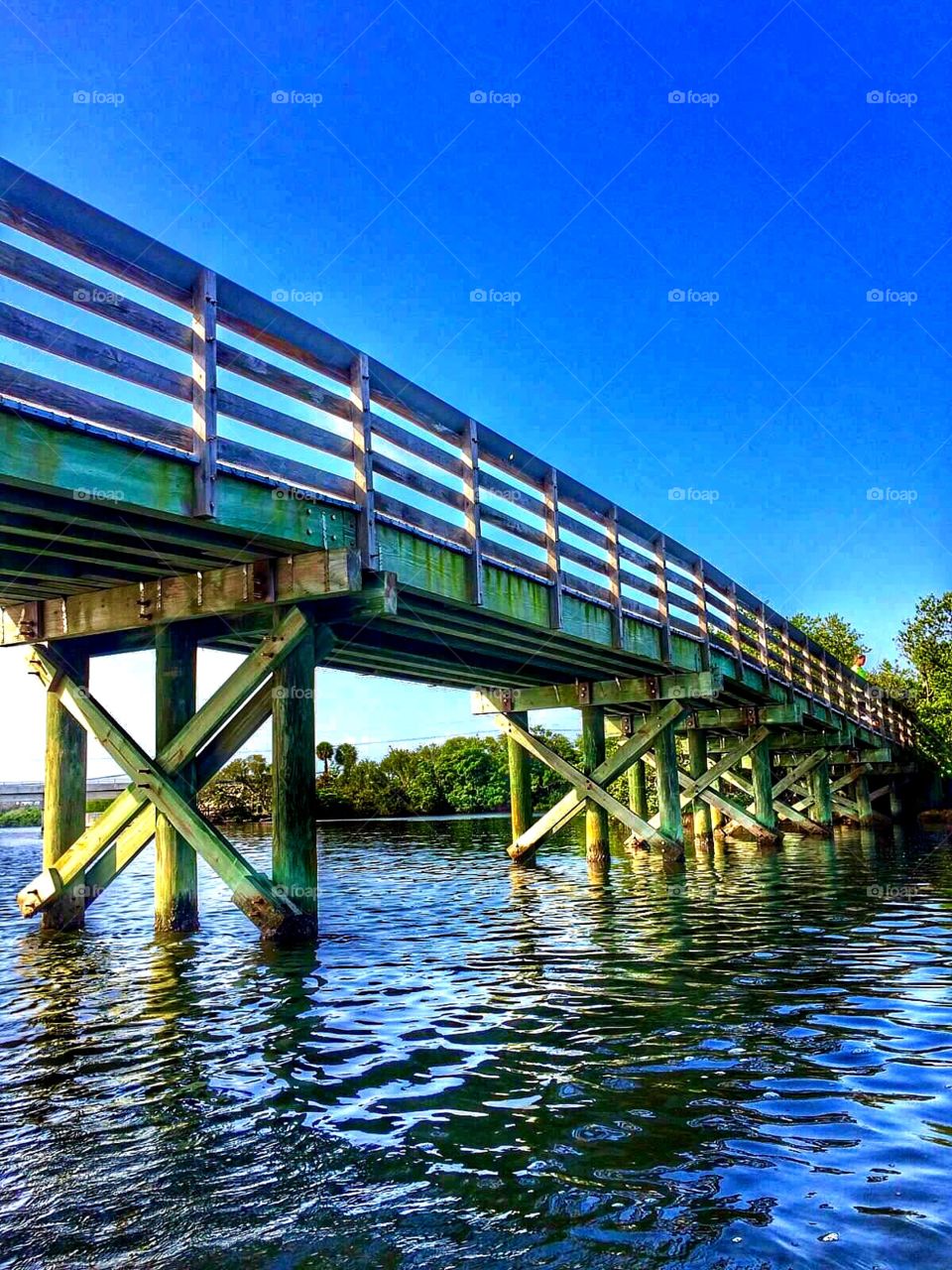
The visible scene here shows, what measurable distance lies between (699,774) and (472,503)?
674 inches

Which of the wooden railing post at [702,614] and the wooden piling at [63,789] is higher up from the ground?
the wooden railing post at [702,614]

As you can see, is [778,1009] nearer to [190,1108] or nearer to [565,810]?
[190,1108]

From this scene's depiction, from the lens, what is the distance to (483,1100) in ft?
16.6

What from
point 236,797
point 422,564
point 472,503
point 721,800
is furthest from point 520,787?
point 236,797

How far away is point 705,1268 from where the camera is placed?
3.21 m

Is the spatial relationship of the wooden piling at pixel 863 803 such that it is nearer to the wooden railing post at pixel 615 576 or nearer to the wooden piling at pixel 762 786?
the wooden piling at pixel 762 786

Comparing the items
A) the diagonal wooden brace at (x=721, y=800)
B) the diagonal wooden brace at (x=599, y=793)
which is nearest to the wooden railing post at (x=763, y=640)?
the diagonal wooden brace at (x=721, y=800)

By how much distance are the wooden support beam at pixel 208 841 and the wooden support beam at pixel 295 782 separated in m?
0.21

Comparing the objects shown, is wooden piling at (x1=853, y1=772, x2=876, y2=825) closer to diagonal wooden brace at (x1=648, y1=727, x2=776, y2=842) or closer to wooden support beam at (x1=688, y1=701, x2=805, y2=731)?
diagonal wooden brace at (x1=648, y1=727, x2=776, y2=842)

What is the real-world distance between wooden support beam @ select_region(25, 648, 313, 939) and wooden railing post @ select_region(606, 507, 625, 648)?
7.24 metres

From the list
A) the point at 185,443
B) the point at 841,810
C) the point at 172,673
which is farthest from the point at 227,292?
the point at 841,810

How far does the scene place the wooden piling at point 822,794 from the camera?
32500 millimetres

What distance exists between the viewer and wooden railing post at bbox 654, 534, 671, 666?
17250 mm

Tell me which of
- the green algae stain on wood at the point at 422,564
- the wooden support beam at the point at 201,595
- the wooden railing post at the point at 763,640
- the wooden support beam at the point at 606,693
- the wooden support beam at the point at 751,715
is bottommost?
the wooden support beam at the point at 751,715
